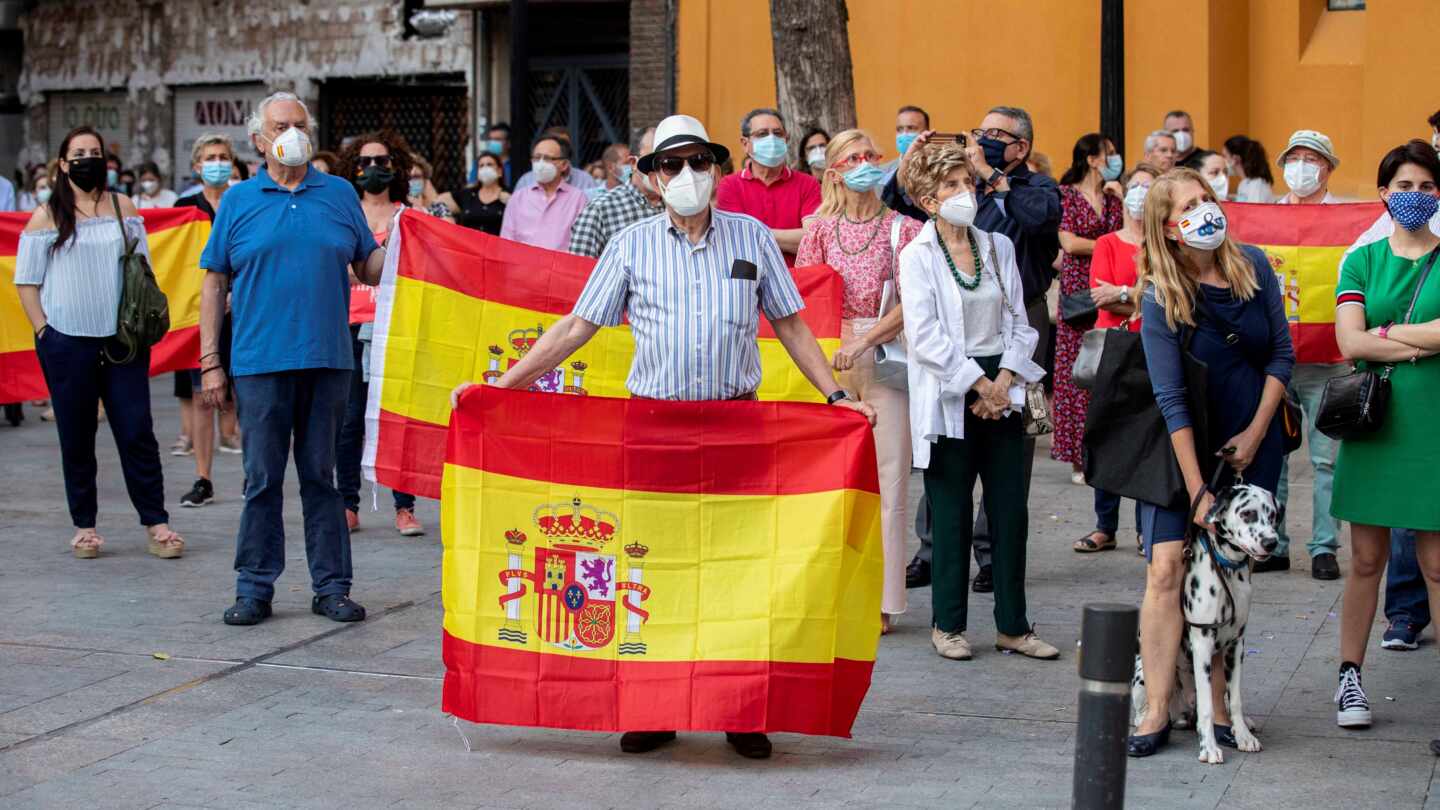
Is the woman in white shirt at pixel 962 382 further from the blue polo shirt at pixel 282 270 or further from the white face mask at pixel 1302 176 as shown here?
the white face mask at pixel 1302 176

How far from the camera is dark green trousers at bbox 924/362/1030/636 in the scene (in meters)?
7.69

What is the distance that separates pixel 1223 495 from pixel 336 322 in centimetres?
390

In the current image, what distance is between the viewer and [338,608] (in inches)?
331

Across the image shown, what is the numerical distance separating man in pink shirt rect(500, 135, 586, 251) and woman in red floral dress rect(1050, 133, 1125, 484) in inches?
129

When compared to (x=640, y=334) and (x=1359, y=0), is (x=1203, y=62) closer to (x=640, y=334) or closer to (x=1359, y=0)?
(x=1359, y=0)

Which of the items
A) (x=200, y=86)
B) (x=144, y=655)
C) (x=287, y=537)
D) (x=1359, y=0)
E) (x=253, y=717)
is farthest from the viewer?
(x=200, y=86)

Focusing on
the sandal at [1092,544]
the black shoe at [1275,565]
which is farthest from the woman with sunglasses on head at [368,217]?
the black shoe at [1275,565]

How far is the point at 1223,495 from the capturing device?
627cm

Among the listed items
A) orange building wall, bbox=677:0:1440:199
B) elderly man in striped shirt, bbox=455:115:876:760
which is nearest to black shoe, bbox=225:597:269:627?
elderly man in striped shirt, bbox=455:115:876:760

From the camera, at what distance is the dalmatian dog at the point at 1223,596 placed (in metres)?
6.16

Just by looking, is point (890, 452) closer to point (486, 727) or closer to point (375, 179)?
point (486, 727)

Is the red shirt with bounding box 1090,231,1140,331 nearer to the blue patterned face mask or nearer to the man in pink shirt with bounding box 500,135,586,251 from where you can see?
the blue patterned face mask

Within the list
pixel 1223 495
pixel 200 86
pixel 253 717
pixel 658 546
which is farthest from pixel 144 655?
pixel 200 86

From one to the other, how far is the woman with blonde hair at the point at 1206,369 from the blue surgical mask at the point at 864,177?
1.83 metres
